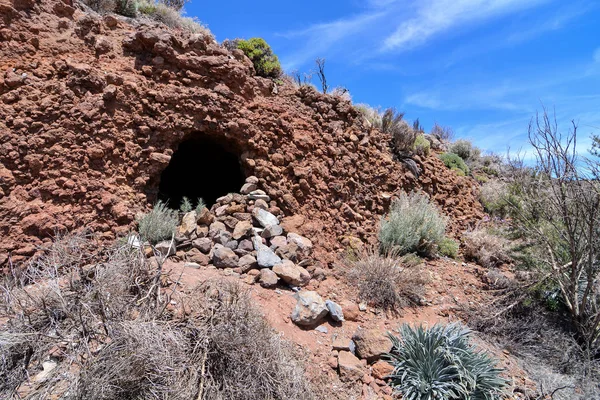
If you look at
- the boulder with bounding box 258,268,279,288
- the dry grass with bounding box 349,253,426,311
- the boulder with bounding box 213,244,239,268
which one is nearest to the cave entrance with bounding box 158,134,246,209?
the boulder with bounding box 213,244,239,268

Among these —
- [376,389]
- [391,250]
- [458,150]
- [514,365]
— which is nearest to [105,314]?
[376,389]

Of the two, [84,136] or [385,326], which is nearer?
[385,326]

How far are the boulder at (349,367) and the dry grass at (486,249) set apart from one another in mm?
3786

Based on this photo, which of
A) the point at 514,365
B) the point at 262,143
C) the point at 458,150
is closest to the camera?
the point at 514,365

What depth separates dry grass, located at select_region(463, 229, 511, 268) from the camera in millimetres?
6047

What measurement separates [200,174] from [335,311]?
4.69m

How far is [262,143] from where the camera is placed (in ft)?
18.1

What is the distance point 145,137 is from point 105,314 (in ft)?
9.39

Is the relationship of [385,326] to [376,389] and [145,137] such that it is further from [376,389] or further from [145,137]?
[145,137]

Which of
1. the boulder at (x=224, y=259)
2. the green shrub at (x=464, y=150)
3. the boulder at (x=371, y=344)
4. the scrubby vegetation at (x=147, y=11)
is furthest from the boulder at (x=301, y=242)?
the green shrub at (x=464, y=150)

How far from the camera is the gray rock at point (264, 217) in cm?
477

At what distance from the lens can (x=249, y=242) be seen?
446cm

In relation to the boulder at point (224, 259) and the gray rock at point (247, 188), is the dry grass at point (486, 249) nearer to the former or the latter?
the gray rock at point (247, 188)

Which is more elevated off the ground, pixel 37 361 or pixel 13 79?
pixel 13 79
